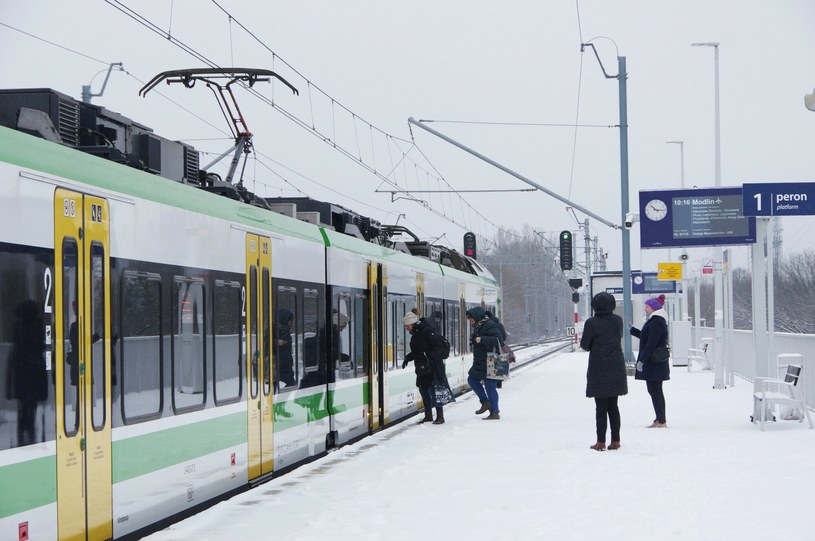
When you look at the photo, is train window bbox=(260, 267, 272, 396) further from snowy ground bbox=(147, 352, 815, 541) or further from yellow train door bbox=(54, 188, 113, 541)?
yellow train door bbox=(54, 188, 113, 541)

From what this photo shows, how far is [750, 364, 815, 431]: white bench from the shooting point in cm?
1525

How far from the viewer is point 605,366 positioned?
518 inches

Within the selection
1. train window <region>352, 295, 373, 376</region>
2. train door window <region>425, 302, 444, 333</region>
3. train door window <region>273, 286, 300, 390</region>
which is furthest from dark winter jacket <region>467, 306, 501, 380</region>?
train door window <region>273, 286, 300, 390</region>

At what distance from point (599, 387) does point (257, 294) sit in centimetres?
407

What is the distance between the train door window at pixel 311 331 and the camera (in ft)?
42.3

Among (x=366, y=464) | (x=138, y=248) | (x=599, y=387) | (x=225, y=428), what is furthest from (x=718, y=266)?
(x=138, y=248)

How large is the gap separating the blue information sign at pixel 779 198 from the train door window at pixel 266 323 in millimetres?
7478

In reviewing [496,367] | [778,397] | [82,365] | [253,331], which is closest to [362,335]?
[496,367]

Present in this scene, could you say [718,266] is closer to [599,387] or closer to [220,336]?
[599,387]

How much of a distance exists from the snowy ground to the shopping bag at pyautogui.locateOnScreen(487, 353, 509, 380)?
973 mm

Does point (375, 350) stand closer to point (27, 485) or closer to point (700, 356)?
point (27, 485)

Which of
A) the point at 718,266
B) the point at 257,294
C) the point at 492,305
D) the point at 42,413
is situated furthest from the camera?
the point at 492,305

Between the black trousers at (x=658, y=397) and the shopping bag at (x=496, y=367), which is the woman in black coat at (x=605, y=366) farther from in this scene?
the shopping bag at (x=496, y=367)

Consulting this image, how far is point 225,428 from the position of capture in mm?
10156
